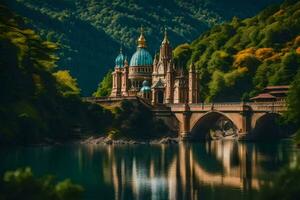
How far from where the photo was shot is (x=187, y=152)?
117688 millimetres

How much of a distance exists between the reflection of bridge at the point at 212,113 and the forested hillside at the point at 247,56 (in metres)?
20.8

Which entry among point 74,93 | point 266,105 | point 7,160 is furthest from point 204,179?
point 74,93

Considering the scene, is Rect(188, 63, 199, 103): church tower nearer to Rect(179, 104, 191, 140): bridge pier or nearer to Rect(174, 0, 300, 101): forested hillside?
Rect(174, 0, 300, 101): forested hillside

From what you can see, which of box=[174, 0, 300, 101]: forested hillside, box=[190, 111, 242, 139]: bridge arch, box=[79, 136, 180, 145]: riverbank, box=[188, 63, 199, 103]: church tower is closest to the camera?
box=[79, 136, 180, 145]: riverbank

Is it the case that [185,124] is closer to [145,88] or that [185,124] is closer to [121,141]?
[121,141]

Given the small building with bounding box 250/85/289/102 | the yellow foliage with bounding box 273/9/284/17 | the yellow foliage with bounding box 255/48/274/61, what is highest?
the yellow foliage with bounding box 273/9/284/17

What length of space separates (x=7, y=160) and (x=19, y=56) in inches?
1360

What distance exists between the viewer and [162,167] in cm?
9569

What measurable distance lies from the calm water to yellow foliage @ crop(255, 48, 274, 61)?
46470 mm

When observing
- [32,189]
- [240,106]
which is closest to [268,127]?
[240,106]

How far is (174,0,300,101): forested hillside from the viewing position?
163 metres

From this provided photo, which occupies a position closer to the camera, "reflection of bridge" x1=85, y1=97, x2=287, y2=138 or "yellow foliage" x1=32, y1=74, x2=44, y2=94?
"yellow foliage" x1=32, y1=74, x2=44, y2=94

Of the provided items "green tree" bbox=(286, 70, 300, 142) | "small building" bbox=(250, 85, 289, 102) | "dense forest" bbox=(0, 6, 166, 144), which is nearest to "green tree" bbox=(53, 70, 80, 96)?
"dense forest" bbox=(0, 6, 166, 144)

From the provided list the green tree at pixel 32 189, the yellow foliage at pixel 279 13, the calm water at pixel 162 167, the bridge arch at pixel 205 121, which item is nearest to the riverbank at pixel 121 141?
the bridge arch at pixel 205 121
